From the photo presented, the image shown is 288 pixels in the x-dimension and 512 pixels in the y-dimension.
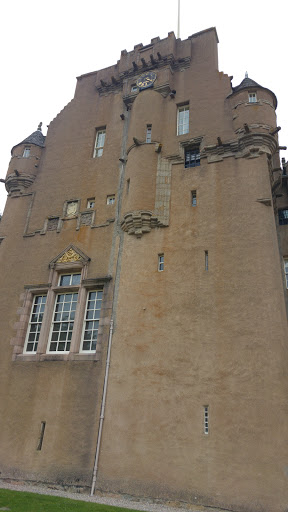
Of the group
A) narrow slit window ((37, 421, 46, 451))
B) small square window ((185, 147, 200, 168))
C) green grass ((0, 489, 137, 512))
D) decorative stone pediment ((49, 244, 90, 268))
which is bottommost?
green grass ((0, 489, 137, 512))

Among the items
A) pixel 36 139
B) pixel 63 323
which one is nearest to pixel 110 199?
pixel 63 323

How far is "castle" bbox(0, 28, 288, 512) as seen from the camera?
45.4 ft

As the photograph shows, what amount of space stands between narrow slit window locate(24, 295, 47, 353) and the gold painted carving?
2015 millimetres

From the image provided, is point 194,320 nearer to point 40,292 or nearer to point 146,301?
point 146,301

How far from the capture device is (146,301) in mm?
17000

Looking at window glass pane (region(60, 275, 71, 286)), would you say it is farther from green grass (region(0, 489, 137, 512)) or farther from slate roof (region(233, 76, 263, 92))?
slate roof (region(233, 76, 263, 92))

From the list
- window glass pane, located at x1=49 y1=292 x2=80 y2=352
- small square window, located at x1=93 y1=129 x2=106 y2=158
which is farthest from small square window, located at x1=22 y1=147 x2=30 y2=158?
window glass pane, located at x1=49 y1=292 x2=80 y2=352

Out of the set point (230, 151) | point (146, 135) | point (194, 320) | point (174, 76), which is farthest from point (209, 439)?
point (174, 76)

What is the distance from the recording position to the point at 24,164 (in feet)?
78.9

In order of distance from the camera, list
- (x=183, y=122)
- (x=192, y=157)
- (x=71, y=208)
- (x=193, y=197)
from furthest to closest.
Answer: (x=183, y=122)
(x=71, y=208)
(x=192, y=157)
(x=193, y=197)

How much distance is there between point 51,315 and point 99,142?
11020 millimetres

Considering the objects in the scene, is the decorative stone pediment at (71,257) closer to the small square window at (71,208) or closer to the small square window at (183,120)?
the small square window at (71,208)

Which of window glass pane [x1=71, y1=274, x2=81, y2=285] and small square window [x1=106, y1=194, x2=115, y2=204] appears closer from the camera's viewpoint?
window glass pane [x1=71, y1=274, x2=81, y2=285]

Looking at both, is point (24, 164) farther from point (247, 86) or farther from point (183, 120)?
point (247, 86)
